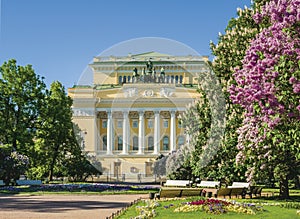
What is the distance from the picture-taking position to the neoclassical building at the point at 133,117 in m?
72.9

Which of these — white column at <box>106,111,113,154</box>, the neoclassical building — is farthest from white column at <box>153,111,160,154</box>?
white column at <box>106,111,113,154</box>

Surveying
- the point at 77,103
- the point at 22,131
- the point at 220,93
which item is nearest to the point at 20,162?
the point at 22,131

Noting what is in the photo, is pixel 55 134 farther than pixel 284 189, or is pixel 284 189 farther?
pixel 55 134

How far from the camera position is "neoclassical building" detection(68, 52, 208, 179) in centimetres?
7294

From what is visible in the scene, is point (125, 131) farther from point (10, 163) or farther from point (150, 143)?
point (10, 163)

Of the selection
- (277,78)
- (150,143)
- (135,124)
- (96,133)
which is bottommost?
(277,78)

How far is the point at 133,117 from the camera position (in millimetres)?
76438

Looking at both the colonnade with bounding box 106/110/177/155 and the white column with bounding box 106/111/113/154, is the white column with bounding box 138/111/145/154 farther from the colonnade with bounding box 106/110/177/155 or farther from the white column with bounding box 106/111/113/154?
the white column with bounding box 106/111/113/154

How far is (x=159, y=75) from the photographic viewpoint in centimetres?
7788

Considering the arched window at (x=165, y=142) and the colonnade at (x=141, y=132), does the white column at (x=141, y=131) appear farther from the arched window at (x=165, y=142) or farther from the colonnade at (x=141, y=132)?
the arched window at (x=165, y=142)

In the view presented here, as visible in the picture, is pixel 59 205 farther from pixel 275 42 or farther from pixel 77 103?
pixel 77 103

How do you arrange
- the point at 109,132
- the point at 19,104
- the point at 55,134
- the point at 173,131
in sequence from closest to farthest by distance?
the point at 19,104, the point at 55,134, the point at 173,131, the point at 109,132

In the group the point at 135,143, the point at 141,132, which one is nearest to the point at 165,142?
the point at 141,132

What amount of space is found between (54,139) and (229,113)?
2013 cm
